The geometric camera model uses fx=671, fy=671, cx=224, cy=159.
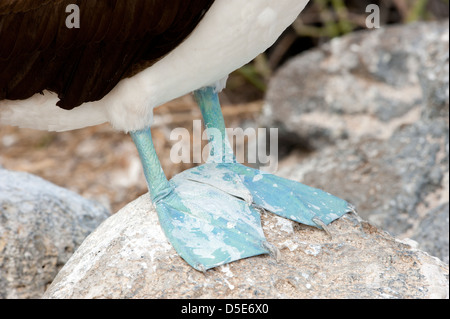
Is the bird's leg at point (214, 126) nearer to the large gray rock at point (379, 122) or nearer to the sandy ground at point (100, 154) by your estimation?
the large gray rock at point (379, 122)

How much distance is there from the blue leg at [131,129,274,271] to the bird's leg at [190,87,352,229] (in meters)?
0.08

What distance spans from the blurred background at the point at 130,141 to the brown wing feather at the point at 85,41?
2149 mm

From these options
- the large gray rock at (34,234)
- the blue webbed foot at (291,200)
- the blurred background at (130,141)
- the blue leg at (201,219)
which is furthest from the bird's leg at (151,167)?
the blurred background at (130,141)

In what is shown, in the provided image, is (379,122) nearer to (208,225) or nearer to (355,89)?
(355,89)

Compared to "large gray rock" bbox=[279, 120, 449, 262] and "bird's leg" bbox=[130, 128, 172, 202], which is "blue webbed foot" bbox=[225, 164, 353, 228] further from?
"large gray rock" bbox=[279, 120, 449, 262]

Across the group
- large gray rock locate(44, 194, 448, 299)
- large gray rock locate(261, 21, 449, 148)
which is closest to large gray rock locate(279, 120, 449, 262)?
large gray rock locate(261, 21, 449, 148)

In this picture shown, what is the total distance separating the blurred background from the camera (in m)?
4.12

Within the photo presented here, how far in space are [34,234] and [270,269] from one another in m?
0.92

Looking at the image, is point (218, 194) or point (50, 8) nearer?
point (50, 8)

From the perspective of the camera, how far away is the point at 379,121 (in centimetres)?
352

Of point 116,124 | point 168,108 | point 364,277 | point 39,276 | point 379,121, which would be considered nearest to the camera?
point 364,277
